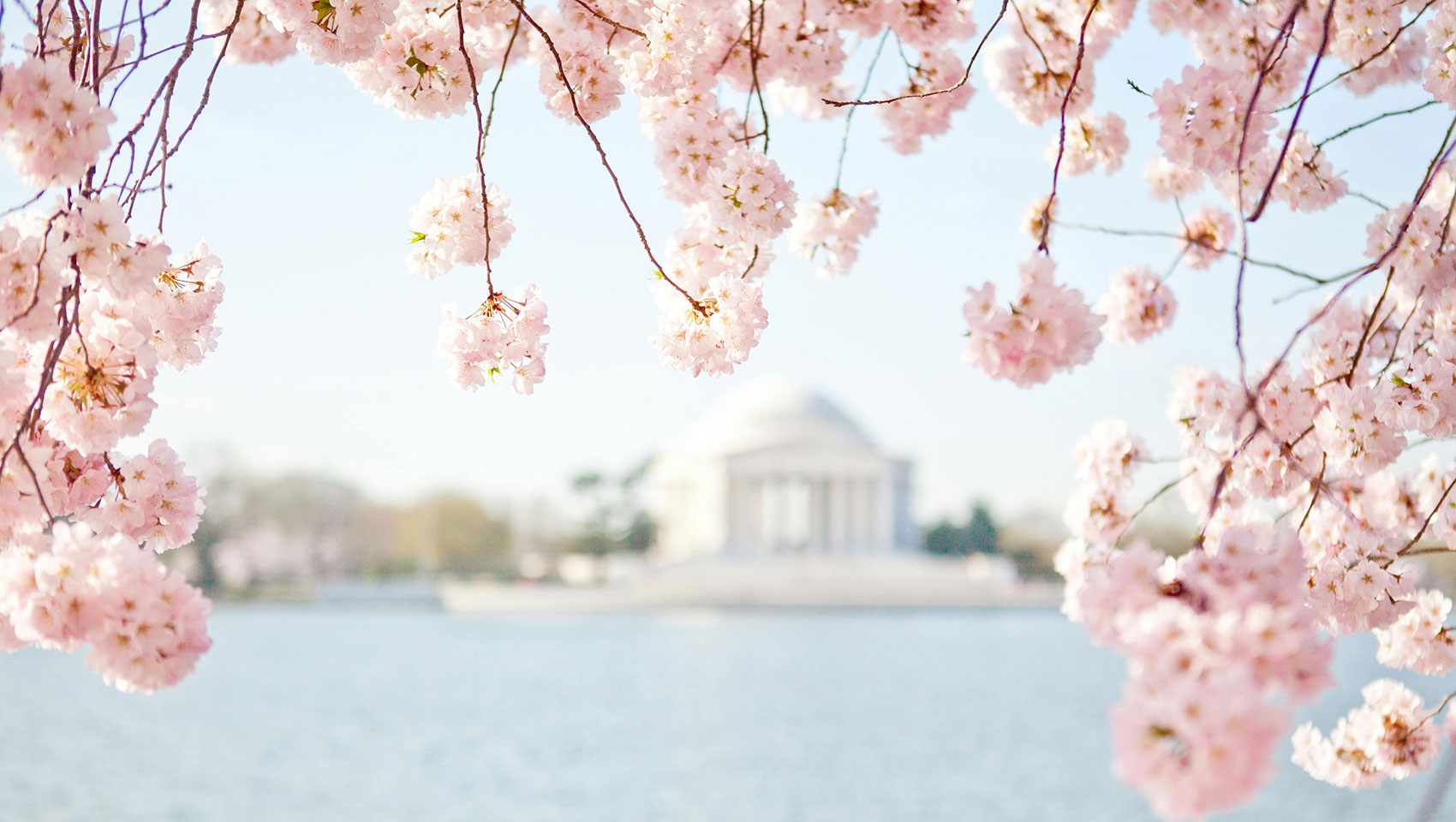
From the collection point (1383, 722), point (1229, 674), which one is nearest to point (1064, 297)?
point (1229, 674)

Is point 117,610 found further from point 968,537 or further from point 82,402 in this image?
point 968,537

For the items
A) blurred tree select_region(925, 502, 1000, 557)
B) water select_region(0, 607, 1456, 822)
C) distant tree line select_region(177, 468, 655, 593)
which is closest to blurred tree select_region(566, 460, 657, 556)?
distant tree line select_region(177, 468, 655, 593)

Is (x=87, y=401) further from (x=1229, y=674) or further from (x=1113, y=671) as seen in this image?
(x=1113, y=671)

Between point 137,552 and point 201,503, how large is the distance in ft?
1.87

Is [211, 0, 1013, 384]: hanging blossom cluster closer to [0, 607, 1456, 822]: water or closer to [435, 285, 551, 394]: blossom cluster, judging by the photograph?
[435, 285, 551, 394]: blossom cluster

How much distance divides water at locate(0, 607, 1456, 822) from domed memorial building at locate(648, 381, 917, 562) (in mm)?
24618

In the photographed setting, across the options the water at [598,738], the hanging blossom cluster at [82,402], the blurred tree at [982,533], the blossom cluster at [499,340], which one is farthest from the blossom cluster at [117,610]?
the blurred tree at [982,533]

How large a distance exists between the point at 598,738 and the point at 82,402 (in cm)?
2012

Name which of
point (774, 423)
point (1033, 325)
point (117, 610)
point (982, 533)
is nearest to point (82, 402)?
point (117, 610)

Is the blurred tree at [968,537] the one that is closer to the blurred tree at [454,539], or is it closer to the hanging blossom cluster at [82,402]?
the blurred tree at [454,539]

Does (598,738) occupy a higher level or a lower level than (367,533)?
lower

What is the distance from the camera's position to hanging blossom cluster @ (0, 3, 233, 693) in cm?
197

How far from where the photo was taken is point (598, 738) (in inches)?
849

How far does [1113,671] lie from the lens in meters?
34.6
